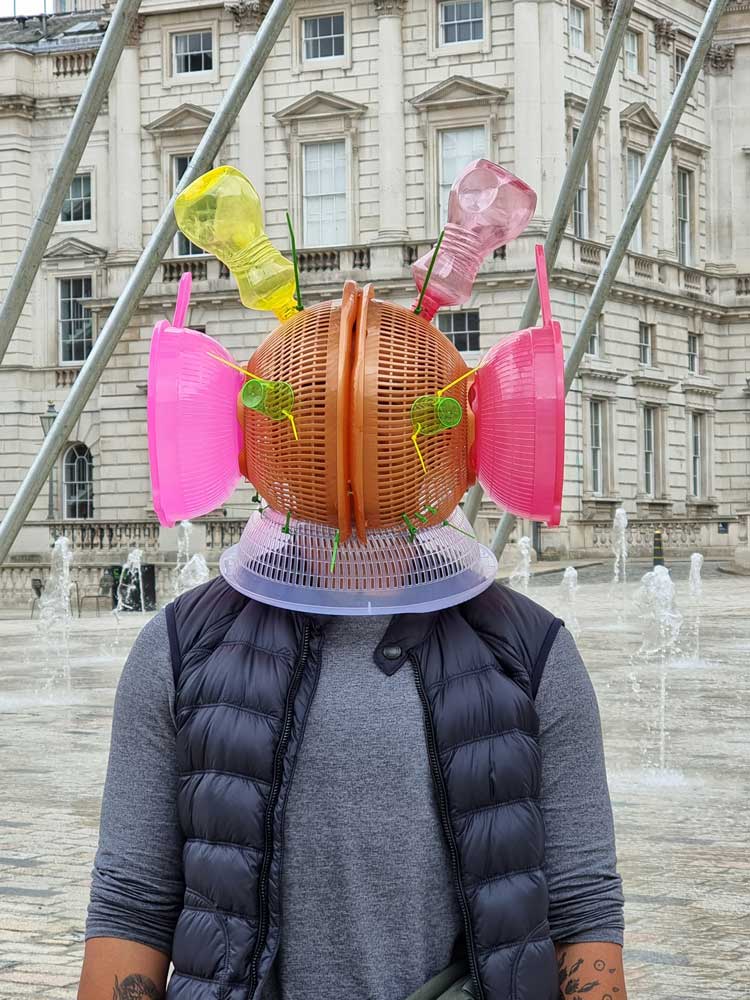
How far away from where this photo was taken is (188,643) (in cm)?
239

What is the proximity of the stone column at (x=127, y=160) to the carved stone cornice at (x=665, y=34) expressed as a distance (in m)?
12.9

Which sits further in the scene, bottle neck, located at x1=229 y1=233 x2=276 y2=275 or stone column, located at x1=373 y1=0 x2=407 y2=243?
stone column, located at x1=373 y1=0 x2=407 y2=243

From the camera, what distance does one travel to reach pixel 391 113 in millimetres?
39812

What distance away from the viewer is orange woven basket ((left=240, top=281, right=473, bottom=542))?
7.61 ft

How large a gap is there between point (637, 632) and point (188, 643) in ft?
62.4

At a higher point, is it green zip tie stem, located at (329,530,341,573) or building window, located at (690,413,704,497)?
green zip tie stem, located at (329,530,341,573)

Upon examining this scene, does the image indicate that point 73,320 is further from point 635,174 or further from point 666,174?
point 666,174

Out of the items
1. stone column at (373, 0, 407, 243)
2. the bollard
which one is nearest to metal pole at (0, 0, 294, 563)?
the bollard

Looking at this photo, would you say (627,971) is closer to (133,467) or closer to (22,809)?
(22,809)

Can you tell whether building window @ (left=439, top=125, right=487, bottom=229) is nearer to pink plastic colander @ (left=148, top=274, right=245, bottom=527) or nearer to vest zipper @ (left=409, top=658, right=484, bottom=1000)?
pink plastic colander @ (left=148, top=274, right=245, bottom=527)

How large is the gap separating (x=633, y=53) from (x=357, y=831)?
137 feet

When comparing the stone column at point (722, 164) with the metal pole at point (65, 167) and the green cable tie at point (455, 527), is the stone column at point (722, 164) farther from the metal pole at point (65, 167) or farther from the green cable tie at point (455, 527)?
the green cable tie at point (455, 527)

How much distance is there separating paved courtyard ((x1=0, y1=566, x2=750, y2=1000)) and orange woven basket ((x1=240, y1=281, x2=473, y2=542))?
332 cm

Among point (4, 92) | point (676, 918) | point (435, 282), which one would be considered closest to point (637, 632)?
point (676, 918)
